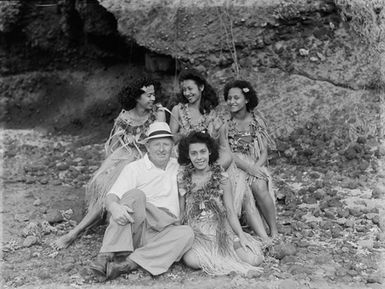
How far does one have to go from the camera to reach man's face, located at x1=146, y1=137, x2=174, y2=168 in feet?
13.1

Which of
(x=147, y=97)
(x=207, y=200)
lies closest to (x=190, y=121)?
(x=147, y=97)

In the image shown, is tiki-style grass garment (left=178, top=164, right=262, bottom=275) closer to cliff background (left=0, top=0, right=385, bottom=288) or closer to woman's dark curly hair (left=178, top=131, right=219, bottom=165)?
woman's dark curly hair (left=178, top=131, right=219, bottom=165)

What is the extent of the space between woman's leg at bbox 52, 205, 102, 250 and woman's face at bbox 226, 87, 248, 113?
1.37m

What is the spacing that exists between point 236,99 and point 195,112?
0.35 metres

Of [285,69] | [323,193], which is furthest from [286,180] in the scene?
[285,69]

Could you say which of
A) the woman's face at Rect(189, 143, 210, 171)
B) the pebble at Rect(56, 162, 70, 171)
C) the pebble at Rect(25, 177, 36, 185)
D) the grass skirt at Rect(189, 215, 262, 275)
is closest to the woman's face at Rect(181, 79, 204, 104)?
the woman's face at Rect(189, 143, 210, 171)

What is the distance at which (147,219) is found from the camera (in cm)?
382

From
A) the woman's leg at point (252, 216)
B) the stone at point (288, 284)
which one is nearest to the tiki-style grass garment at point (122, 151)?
the woman's leg at point (252, 216)

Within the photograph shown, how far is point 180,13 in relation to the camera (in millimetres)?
7031

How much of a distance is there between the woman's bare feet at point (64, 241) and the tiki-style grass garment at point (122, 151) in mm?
322

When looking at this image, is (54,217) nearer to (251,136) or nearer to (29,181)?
(29,181)

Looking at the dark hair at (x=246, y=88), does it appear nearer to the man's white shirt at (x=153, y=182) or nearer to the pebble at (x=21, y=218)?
the man's white shirt at (x=153, y=182)

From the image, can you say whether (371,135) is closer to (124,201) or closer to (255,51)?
(255,51)

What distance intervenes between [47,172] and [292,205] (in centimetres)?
295
